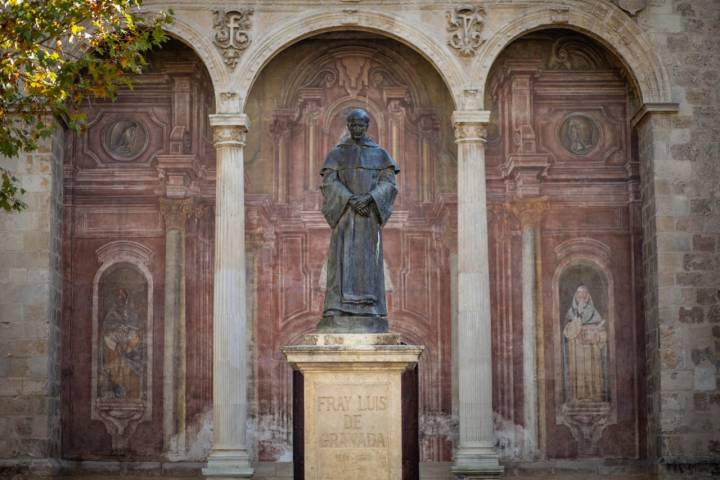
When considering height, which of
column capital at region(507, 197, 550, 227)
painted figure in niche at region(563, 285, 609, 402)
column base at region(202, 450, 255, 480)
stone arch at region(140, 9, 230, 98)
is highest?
stone arch at region(140, 9, 230, 98)

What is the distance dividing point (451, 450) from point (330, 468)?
450 inches

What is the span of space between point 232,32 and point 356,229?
10.5 metres

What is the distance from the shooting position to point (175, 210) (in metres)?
25.6

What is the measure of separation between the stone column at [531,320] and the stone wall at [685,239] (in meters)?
2.11

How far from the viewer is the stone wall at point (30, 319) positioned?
76.0ft

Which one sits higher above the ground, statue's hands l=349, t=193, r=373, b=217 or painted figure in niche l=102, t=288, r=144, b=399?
statue's hands l=349, t=193, r=373, b=217

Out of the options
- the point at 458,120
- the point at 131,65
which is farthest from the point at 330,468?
the point at 458,120

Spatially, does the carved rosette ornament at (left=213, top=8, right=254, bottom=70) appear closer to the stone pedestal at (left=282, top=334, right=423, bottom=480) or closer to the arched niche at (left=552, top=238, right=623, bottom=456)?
the arched niche at (left=552, top=238, right=623, bottom=456)

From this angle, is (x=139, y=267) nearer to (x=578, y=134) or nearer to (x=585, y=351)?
(x=585, y=351)

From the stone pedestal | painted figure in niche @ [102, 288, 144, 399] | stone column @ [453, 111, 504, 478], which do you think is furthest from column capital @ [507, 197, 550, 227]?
the stone pedestal

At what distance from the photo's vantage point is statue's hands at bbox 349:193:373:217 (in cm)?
1457

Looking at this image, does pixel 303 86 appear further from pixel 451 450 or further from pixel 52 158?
pixel 451 450

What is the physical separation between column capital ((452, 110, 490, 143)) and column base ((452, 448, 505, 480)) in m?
5.58

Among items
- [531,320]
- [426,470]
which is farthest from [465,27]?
[426,470]
